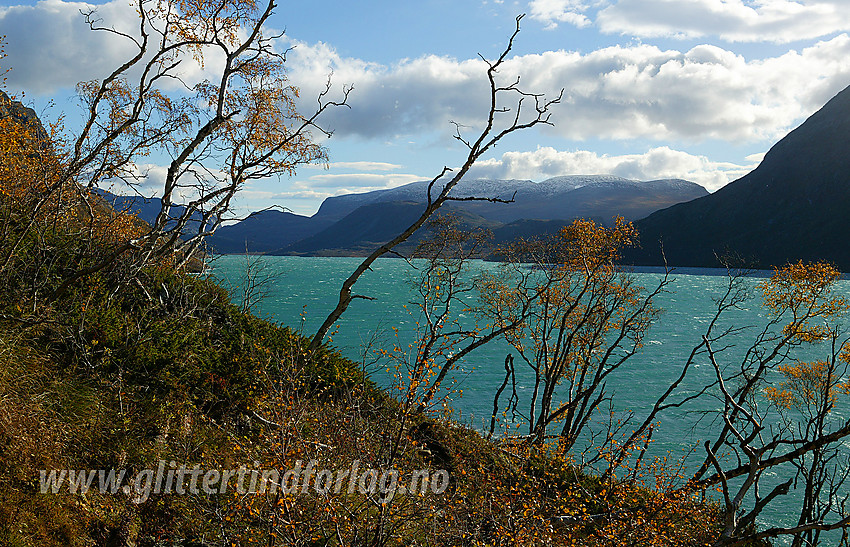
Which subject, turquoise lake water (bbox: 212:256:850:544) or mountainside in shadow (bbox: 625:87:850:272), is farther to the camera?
mountainside in shadow (bbox: 625:87:850:272)

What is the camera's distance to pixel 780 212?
6265 inches

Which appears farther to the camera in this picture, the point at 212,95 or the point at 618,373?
the point at 618,373

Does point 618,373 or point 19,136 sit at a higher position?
point 19,136

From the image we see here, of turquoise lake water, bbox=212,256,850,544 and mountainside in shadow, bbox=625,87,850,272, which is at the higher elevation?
mountainside in shadow, bbox=625,87,850,272

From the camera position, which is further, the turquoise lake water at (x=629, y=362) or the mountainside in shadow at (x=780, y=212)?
the mountainside in shadow at (x=780, y=212)

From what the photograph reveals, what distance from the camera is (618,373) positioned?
40.5 meters

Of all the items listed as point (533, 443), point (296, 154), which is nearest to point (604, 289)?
point (533, 443)

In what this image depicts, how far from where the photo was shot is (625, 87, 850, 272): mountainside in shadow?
145875 mm

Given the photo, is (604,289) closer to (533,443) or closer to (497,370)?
(533,443)

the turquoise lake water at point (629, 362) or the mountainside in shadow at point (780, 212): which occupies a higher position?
the mountainside in shadow at point (780, 212)

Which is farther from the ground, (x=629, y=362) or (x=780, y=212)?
(x=780, y=212)

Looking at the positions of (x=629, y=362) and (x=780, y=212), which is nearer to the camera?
(x=629, y=362)

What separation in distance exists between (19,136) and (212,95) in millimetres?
4666

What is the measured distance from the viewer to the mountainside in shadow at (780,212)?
146m
